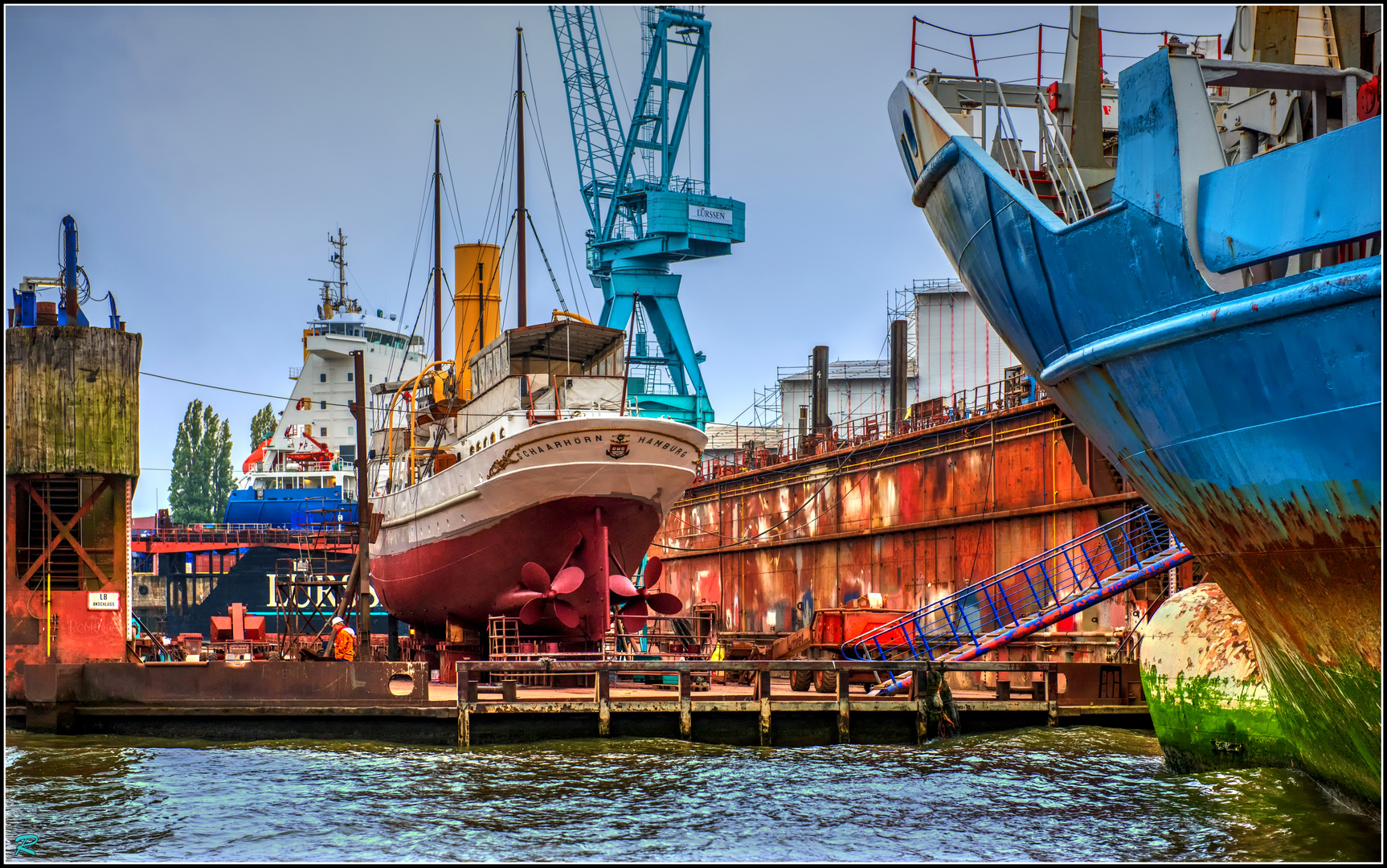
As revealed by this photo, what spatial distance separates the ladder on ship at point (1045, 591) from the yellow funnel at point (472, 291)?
14.7m

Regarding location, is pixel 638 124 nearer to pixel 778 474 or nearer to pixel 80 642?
pixel 778 474

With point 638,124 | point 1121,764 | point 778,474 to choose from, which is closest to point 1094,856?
point 1121,764

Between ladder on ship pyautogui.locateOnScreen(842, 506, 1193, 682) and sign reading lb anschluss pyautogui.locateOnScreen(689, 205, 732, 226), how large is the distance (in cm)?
2691

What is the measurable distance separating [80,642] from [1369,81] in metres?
17.2

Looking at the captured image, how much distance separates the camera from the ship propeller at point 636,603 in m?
20.7

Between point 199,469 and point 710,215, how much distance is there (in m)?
46.1

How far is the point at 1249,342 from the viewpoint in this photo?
867 cm

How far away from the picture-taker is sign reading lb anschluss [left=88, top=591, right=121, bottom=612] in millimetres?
17844

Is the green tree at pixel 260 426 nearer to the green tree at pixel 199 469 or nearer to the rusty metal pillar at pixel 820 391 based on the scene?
the green tree at pixel 199 469

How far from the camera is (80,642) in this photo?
17.8 meters

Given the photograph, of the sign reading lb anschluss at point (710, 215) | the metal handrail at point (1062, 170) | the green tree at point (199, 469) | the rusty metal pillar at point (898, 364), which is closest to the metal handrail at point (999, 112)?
the metal handrail at point (1062, 170)

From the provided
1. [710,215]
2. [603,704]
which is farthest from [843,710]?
[710,215]

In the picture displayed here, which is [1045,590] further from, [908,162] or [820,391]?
[820,391]

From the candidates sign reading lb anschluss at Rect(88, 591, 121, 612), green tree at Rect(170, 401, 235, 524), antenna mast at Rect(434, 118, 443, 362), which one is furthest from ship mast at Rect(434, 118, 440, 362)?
green tree at Rect(170, 401, 235, 524)
